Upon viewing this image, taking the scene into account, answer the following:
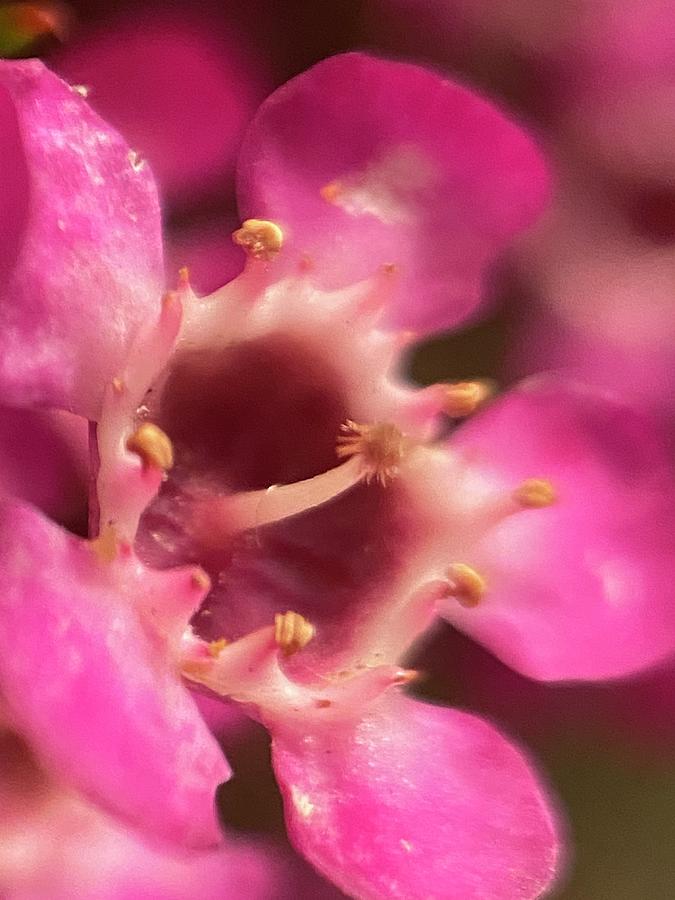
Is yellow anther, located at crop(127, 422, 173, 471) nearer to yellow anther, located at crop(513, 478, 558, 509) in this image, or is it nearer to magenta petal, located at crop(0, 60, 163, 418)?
magenta petal, located at crop(0, 60, 163, 418)

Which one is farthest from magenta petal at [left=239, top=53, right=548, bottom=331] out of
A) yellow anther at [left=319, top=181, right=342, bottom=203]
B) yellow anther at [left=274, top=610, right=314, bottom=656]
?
yellow anther at [left=274, top=610, right=314, bottom=656]

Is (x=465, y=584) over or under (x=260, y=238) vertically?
under

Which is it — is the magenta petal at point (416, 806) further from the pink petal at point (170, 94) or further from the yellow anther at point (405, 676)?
the pink petal at point (170, 94)

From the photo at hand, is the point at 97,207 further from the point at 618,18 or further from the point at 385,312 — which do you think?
the point at 618,18

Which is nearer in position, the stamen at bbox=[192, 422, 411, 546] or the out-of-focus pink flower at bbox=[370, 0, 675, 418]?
the stamen at bbox=[192, 422, 411, 546]

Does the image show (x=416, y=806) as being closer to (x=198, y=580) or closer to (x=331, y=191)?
(x=198, y=580)

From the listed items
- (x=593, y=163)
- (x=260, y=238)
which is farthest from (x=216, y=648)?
(x=593, y=163)

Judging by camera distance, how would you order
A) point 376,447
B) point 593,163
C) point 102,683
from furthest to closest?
point 593,163 → point 376,447 → point 102,683
